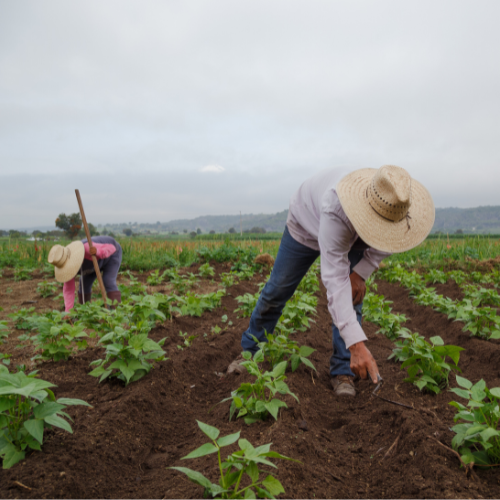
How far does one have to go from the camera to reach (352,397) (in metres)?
2.83

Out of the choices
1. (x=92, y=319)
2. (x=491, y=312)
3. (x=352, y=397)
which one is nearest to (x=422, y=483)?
(x=352, y=397)

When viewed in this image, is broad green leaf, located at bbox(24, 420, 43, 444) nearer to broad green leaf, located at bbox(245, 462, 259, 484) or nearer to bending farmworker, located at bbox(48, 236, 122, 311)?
broad green leaf, located at bbox(245, 462, 259, 484)

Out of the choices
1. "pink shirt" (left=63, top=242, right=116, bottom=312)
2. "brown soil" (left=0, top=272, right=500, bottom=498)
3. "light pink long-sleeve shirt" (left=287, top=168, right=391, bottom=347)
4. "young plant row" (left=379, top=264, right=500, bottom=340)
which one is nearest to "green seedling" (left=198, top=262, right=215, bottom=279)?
"pink shirt" (left=63, top=242, right=116, bottom=312)

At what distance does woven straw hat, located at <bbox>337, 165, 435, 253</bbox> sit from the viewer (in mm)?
1970

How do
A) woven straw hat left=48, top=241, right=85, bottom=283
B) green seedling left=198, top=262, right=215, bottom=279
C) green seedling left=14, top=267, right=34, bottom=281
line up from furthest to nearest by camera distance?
green seedling left=14, top=267, right=34, bottom=281
green seedling left=198, top=262, right=215, bottom=279
woven straw hat left=48, top=241, right=85, bottom=283

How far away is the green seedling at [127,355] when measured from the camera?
8.46ft

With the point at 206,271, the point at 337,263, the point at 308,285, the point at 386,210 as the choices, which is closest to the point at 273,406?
the point at 337,263

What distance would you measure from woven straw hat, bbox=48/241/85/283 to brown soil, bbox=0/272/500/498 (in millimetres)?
1550

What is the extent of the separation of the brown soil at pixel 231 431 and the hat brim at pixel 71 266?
5.05 feet

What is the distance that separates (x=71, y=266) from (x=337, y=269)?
11.9 ft

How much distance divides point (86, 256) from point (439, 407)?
171 inches

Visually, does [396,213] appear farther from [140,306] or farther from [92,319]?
[92,319]

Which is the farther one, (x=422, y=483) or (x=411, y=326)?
(x=411, y=326)

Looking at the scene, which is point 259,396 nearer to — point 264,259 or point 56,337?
point 56,337
